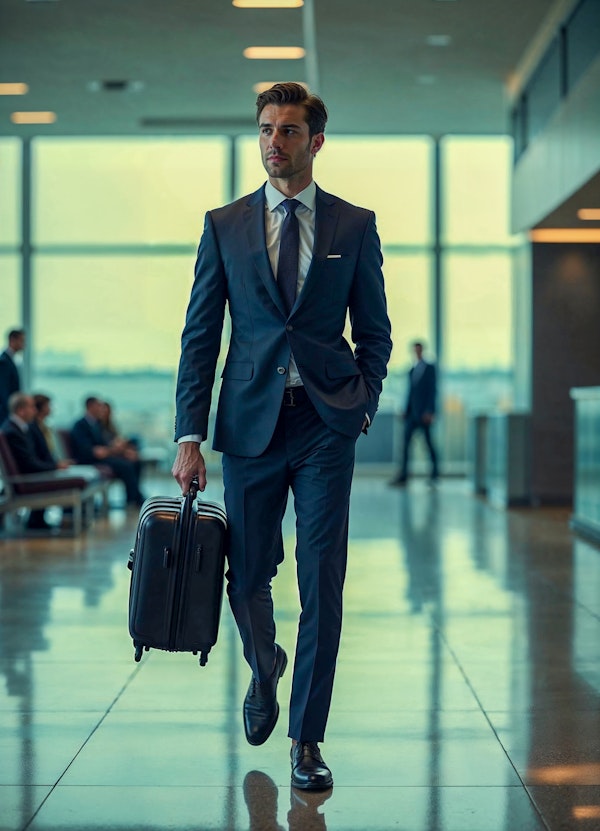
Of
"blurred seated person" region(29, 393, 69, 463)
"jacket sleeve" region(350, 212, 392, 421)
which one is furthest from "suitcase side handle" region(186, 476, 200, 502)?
"blurred seated person" region(29, 393, 69, 463)

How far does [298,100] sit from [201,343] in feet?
2.34

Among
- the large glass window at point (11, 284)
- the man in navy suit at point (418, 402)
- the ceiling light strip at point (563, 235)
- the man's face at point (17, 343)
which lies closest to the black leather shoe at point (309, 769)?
the man's face at point (17, 343)

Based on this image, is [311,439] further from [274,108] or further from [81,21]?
[81,21]

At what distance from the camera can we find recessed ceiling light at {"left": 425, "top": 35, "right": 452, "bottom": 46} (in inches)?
500

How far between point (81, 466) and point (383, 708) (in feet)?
28.7

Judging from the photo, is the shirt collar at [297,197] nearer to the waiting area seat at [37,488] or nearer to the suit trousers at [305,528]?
the suit trousers at [305,528]

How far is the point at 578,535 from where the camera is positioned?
1054 cm

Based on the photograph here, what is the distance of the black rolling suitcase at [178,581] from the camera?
11.2 ft

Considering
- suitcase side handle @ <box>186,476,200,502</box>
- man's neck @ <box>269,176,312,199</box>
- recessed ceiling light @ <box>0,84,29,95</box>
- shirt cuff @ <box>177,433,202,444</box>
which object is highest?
recessed ceiling light @ <box>0,84,29,95</box>

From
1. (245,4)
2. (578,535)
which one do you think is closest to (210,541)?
(578,535)

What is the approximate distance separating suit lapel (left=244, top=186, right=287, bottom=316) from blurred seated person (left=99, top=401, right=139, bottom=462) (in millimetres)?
9824

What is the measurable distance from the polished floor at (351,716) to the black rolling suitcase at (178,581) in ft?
1.37

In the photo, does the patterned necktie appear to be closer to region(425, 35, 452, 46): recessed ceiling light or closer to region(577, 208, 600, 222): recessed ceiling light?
region(577, 208, 600, 222): recessed ceiling light

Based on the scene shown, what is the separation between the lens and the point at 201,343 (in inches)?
137
